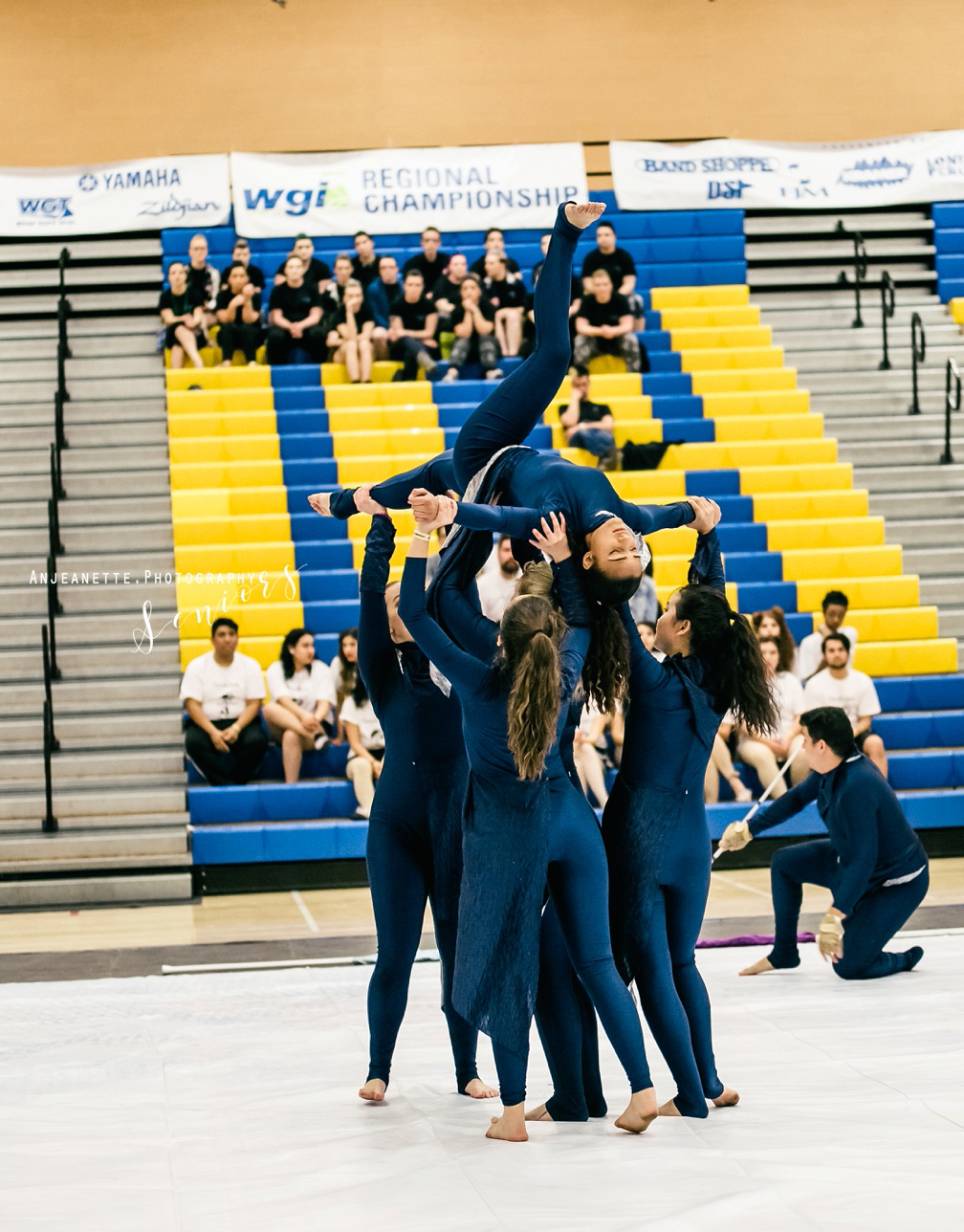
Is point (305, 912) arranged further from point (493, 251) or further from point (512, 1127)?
point (493, 251)

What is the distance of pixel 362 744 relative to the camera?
7930 millimetres

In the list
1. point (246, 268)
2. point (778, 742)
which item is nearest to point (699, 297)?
point (246, 268)

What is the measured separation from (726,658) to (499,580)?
4704 mm

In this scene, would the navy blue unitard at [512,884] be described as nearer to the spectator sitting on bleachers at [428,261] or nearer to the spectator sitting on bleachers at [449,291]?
the spectator sitting on bleachers at [449,291]

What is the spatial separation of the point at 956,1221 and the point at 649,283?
989 cm

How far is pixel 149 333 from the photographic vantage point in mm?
11305

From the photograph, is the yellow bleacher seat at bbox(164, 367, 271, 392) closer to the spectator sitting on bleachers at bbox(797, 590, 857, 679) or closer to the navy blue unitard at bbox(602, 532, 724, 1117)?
the spectator sitting on bleachers at bbox(797, 590, 857, 679)

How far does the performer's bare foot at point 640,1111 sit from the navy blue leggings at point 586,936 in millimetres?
21

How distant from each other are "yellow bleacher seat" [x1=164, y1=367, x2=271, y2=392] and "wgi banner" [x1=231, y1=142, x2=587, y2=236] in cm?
165

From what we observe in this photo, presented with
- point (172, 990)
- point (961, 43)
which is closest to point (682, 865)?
point (172, 990)

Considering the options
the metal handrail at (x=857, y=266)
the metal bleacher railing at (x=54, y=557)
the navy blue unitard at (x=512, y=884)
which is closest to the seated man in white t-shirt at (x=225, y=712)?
the metal bleacher railing at (x=54, y=557)

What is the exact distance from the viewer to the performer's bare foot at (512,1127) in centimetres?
346

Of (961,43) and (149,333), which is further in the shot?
(961,43)

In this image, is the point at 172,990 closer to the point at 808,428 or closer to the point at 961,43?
the point at 808,428
